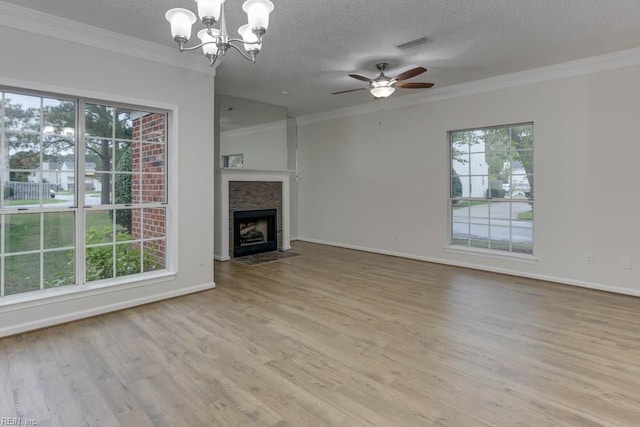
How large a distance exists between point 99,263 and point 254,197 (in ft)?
11.1

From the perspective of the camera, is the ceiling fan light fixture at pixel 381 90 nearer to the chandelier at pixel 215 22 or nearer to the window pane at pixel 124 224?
the chandelier at pixel 215 22

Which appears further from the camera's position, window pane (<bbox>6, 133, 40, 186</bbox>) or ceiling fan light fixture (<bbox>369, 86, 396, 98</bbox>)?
ceiling fan light fixture (<bbox>369, 86, 396, 98</bbox>)

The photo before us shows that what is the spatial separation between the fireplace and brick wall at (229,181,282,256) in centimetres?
8

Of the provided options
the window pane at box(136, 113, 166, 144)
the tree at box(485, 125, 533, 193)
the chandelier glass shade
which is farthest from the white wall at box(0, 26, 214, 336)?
the tree at box(485, 125, 533, 193)

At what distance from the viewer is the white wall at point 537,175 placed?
4191 millimetres

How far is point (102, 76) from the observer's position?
11.5 feet

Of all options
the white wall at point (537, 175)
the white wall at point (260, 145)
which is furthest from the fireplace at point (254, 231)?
the white wall at point (537, 175)

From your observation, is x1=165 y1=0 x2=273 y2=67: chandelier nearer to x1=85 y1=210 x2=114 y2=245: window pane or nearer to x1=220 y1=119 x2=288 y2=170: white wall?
x1=85 y1=210 x2=114 y2=245: window pane

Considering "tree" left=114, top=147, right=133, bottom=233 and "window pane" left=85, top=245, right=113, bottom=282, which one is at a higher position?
"tree" left=114, top=147, right=133, bottom=233

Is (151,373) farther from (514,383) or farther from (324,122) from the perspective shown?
(324,122)

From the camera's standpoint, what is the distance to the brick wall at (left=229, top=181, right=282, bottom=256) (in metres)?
6.46

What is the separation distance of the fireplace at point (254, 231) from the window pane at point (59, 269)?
3.05m

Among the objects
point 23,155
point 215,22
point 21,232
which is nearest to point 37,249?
point 21,232

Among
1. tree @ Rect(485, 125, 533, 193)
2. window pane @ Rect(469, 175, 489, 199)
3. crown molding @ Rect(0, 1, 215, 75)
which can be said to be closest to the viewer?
crown molding @ Rect(0, 1, 215, 75)
